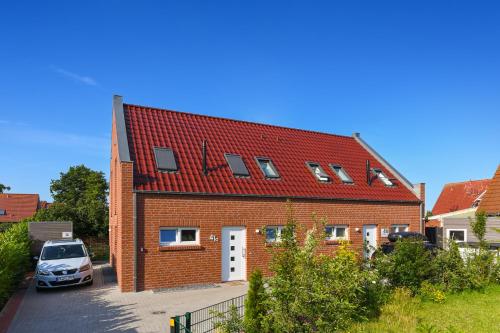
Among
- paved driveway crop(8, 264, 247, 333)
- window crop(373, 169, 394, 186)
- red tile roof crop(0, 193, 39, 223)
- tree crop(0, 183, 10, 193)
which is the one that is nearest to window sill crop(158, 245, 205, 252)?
paved driveway crop(8, 264, 247, 333)

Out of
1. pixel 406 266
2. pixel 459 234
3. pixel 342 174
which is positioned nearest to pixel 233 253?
pixel 406 266

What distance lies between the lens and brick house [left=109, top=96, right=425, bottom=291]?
1405 cm

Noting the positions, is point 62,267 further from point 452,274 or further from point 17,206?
point 17,206

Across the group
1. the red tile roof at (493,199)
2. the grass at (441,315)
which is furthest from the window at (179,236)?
the red tile roof at (493,199)

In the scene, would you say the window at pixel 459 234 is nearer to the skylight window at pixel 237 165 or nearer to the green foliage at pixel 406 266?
the green foliage at pixel 406 266

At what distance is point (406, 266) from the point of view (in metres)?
11.5

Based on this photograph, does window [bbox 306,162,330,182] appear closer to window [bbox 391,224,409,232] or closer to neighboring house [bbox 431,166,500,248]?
window [bbox 391,224,409,232]

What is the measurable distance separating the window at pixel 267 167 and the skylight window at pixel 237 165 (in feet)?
3.29

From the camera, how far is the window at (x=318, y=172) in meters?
19.4

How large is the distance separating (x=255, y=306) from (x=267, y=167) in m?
11.2

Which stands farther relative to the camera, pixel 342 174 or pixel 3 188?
pixel 3 188

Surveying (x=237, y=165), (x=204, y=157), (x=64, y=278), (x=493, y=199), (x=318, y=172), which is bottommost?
(x=64, y=278)

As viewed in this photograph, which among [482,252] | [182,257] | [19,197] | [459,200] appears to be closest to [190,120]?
[182,257]

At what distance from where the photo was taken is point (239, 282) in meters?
15.6
